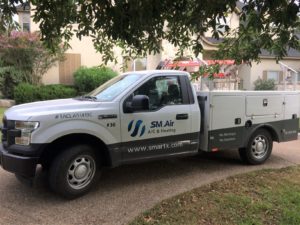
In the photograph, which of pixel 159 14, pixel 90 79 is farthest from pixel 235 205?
pixel 90 79

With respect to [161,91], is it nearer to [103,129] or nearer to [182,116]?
[182,116]

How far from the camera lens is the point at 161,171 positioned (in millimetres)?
6820

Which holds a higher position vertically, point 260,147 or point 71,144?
point 71,144

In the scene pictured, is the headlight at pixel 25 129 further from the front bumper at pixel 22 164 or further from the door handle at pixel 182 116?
the door handle at pixel 182 116

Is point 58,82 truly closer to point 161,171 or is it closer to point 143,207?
point 161,171

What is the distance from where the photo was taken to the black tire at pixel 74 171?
521cm

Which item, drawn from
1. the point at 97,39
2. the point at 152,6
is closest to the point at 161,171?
the point at 97,39

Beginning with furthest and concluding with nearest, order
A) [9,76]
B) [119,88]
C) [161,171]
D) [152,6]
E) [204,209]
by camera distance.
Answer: [9,76]
[161,171]
[119,88]
[204,209]
[152,6]

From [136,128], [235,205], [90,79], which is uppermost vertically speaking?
[90,79]

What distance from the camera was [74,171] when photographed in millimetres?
5367

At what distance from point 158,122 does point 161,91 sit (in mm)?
579

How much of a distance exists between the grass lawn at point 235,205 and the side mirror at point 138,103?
1440mm

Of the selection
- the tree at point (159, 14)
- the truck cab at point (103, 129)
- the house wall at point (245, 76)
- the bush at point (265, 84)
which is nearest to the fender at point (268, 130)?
the truck cab at point (103, 129)

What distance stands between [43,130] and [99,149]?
0.96 meters
